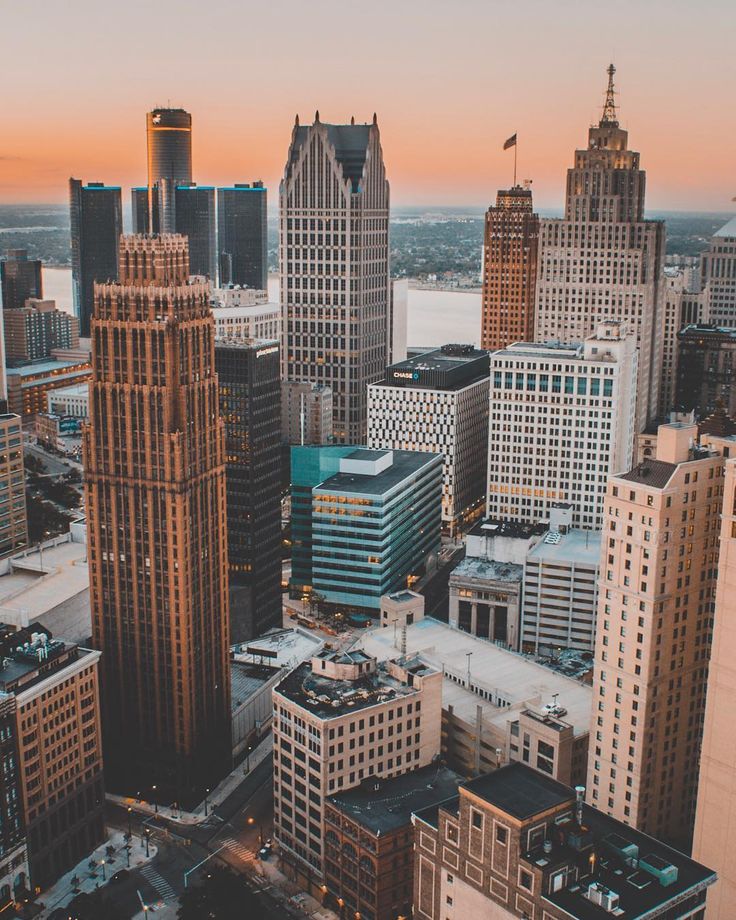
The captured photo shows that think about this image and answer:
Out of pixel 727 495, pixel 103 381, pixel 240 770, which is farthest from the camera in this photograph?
pixel 240 770

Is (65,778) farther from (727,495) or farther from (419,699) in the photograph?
(727,495)

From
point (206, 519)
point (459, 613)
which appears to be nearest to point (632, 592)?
point (206, 519)

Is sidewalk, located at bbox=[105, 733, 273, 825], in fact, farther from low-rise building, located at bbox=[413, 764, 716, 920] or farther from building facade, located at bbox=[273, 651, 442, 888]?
low-rise building, located at bbox=[413, 764, 716, 920]

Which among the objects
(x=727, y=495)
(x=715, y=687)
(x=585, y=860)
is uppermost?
(x=727, y=495)

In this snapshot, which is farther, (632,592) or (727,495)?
(632,592)

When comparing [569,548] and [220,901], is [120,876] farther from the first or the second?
[569,548]
